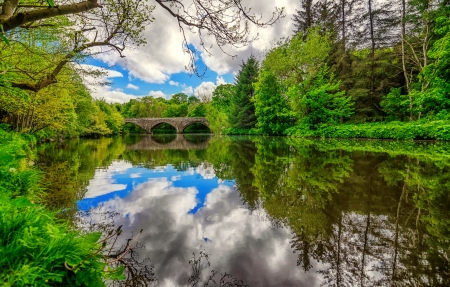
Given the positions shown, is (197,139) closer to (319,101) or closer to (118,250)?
(319,101)

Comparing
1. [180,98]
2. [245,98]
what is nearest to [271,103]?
[245,98]

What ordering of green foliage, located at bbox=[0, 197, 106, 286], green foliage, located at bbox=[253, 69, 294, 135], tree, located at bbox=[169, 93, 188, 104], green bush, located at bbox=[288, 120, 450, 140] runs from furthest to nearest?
tree, located at bbox=[169, 93, 188, 104] < green foliage, located at bbox=[253, 69, 294, 135] < green bush, located at bbox=[288, 120, 450, 140] < green foliage, located at bbox=[0, 197, 106, 286]

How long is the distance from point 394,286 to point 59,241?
2.61 metres

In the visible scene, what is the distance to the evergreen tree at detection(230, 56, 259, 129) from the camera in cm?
3750

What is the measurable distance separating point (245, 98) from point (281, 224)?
3553 cm

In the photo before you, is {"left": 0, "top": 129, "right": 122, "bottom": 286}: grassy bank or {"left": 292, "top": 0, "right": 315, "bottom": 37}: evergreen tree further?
{"left": 292, "top": 0, "right": 315, "bottom": 37}: evergreen tree

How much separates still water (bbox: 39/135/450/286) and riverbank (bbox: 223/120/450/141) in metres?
10.7

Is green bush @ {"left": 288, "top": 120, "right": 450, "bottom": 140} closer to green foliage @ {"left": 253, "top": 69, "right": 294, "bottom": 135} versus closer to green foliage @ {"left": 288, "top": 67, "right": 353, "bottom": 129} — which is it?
green foliage @ {"left": 288, "top": 67, "right": 353, "bottom": 129}

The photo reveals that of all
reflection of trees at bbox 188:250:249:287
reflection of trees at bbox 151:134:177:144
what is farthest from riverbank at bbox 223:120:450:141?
reflection of trees at bbox 188:250:249:287

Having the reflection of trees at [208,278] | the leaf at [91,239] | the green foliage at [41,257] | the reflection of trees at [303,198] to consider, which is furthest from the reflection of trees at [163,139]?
the green foliage at [41,257]

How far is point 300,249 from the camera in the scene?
269 cm

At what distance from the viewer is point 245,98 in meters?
37.8

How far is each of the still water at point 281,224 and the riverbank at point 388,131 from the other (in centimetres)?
1072

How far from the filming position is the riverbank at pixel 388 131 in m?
14.6
